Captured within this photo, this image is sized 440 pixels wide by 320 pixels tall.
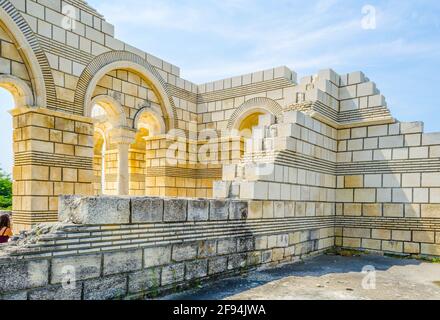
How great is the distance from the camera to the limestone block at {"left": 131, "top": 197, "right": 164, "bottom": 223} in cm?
421

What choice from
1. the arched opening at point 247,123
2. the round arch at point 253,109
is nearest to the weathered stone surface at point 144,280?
the round arch at point 253,109

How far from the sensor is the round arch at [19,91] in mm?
7432

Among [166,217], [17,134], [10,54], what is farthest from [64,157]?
[166,217]

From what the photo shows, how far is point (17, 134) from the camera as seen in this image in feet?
26.1

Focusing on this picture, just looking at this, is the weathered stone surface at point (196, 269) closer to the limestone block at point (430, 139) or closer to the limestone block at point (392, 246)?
the limestone block at point (392, 246)

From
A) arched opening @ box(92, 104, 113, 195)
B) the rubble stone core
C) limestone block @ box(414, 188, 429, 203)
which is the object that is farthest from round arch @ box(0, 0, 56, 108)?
limestone block @ box(414, 188, 429, 203)

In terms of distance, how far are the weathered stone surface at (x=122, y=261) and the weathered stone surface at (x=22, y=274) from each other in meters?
0.65

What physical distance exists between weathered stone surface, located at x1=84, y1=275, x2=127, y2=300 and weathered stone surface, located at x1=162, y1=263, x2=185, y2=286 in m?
0.56

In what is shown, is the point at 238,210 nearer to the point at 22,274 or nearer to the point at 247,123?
the point at 22,274

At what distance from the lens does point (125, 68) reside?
32.7ft

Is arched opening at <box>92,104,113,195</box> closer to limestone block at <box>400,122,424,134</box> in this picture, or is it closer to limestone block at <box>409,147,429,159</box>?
limestone block at <box>400,122,424,134</box>

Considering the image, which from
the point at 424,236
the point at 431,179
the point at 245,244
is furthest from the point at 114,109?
the point at 424,236

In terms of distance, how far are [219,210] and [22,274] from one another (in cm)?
277

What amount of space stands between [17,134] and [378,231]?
843 centimetres
